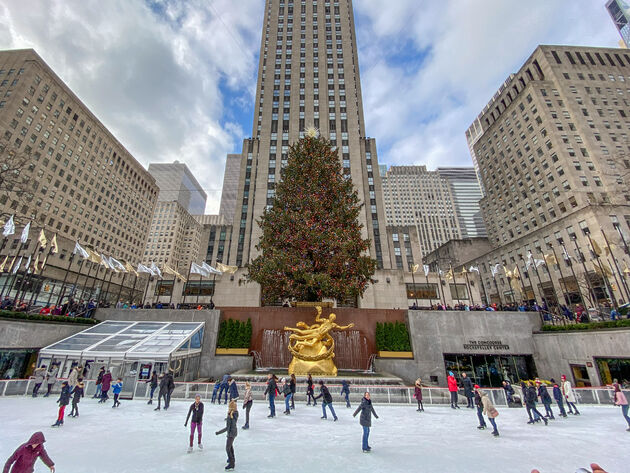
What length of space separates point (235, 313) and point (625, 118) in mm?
87073

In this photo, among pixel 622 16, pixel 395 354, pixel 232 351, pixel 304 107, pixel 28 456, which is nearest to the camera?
pixel 28 456

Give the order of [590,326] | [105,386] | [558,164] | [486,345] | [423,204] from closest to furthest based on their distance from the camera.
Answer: [105,386] → [590,326] → [486,345] → [558,164] → [423,204]


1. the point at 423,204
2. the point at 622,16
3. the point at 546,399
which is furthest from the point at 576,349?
the point at 622,16

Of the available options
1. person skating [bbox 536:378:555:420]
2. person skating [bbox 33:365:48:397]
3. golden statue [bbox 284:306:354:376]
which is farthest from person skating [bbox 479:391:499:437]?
person skating [bbox 33:365:48:397]

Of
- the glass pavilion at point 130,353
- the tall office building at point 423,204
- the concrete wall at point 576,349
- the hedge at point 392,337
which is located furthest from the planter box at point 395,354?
the tall office building at point 423,204

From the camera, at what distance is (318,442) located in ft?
30.7

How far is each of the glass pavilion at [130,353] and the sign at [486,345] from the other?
22237 mm

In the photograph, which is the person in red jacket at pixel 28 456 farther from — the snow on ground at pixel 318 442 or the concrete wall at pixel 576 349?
the concrete wall at pixel 576 349

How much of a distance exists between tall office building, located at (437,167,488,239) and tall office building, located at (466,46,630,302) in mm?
68482

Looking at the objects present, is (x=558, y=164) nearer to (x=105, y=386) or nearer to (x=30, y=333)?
(x=105, y=386)

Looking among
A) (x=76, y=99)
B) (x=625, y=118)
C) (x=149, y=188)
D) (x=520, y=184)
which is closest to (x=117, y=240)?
(x=149, y=188)

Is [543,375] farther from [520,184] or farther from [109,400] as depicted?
[520,184]

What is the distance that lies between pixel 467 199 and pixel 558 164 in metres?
103

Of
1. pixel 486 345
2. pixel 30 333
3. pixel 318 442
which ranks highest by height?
pixel 30 333
